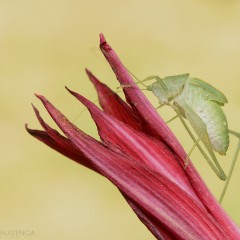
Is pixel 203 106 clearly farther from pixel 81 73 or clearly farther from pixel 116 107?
pixel 81 73

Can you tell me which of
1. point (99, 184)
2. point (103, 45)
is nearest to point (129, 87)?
point (103, 45)

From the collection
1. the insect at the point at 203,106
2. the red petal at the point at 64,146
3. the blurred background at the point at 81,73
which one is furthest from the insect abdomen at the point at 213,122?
the blurred background at the point at 81,73

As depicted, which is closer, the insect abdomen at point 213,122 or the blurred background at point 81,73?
the insect abdomen at point 213,122

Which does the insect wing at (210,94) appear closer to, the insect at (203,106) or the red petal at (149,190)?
the insect at (203,106)

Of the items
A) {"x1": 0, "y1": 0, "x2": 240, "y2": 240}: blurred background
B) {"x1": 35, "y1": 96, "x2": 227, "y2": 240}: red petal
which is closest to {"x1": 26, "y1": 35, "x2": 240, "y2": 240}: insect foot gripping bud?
{"x1": 35, "y1": 96, "x2": 227, "y2": 240}: red petal

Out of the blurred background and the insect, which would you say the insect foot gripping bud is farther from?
the blurred background

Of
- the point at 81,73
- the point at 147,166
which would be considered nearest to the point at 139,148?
the point at 147,166
